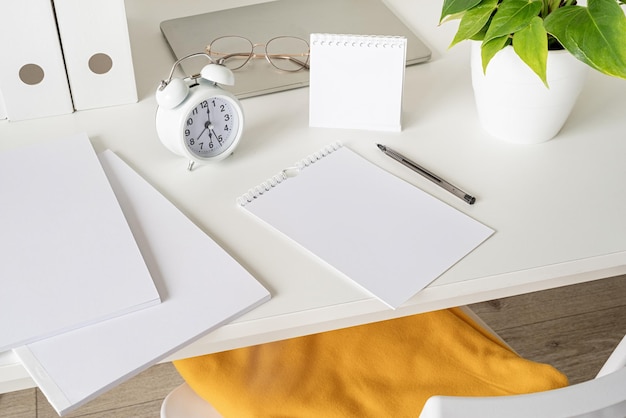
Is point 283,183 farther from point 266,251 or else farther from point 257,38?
point 257,38

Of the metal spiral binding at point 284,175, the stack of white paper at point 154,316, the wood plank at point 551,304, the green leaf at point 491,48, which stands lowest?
the wood plank at point 551,304

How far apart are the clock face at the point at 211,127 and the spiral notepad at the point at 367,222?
0.31 ft

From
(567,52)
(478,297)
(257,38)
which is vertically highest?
(567,52)

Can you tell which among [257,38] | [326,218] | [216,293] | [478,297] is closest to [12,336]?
[216,293]

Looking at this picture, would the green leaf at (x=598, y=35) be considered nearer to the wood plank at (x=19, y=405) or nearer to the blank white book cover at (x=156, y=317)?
the blank white book cover at (x=156, y=317)

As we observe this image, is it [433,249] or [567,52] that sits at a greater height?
[567,52]

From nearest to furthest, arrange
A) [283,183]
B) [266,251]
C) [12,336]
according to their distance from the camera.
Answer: [12,336] < [266,251] < [283,183]

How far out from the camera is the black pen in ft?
3.60

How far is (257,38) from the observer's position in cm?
141

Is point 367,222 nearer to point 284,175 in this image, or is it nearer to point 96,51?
point 284,175

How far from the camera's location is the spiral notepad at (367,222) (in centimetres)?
99

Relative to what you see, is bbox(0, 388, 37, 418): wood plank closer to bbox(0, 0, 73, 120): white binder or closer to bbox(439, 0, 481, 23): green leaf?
bbox(0, 0, 73, 120): white binder

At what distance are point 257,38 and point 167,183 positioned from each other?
1.30 feet

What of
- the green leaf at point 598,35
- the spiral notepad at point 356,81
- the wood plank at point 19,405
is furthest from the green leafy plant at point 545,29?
the wood plank at point 19,405
